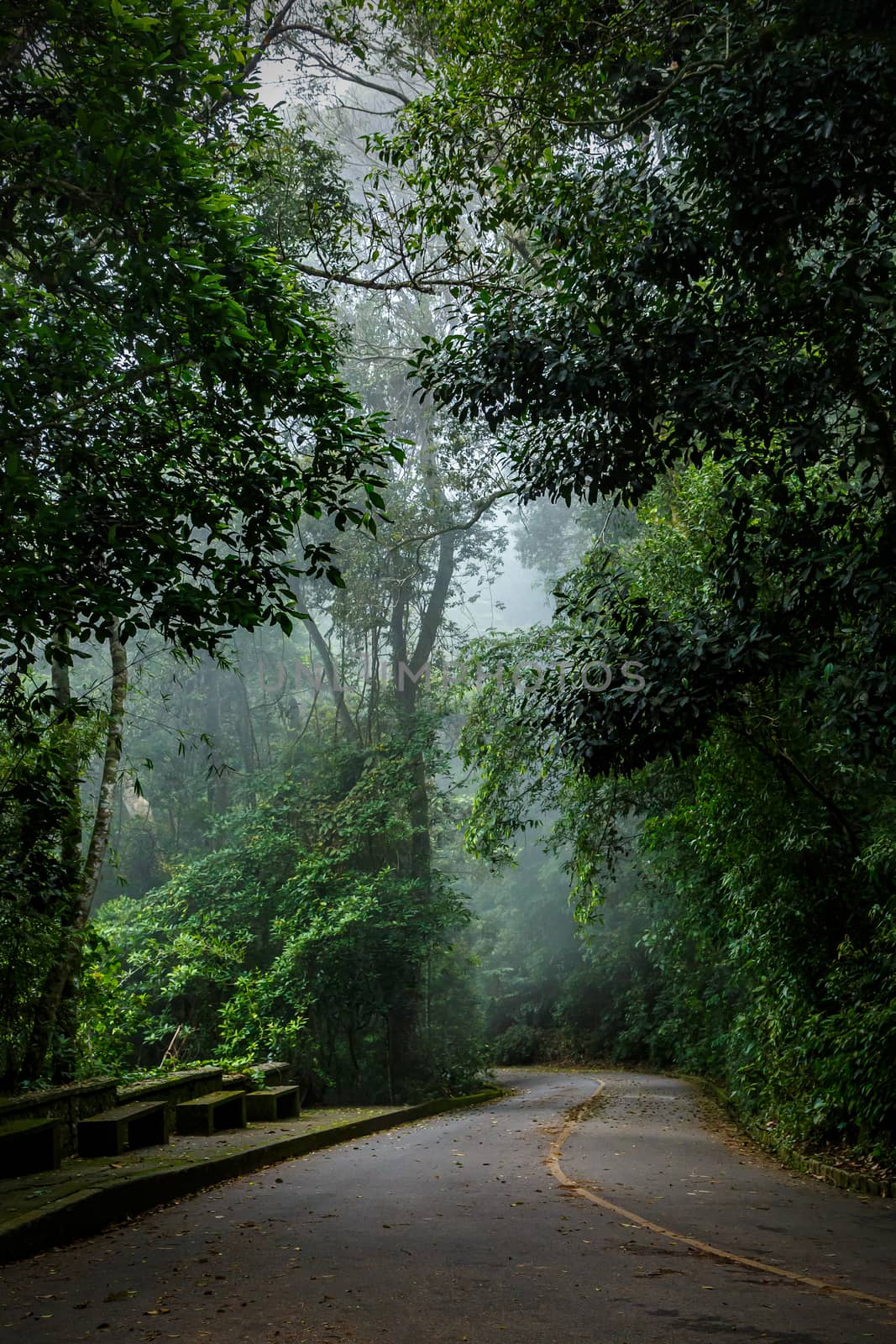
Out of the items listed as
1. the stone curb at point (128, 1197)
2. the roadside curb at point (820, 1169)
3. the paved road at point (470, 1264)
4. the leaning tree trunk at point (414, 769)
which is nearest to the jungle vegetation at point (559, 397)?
the roadside curb at point (820, 1169)

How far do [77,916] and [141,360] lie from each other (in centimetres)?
621

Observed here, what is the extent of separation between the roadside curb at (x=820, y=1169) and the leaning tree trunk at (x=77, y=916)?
7458 millimetres

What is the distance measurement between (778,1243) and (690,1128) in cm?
969

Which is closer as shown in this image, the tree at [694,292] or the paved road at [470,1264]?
the paved road at [470,1264]

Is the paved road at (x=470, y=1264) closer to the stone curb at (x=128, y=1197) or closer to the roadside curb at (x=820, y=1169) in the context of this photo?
the stone curb at (x=128, y=1197)

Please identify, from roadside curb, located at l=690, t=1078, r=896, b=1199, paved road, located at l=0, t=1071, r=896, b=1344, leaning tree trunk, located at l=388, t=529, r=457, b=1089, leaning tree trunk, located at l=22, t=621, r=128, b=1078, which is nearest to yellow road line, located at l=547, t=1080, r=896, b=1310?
paved road, located at l=0, t=1071, r=896, b=1344

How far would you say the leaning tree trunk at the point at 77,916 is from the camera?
34.9 feet

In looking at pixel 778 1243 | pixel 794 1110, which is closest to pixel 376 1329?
pixel 778 1243

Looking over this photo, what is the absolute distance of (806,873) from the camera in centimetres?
1145

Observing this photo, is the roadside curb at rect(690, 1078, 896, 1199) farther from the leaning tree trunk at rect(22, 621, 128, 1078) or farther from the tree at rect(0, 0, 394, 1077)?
the leaning tree trunk at rect(22, 621, 128, 1078)

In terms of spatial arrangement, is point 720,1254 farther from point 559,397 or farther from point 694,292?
point 694,292

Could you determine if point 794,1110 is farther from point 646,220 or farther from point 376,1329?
point 646,220

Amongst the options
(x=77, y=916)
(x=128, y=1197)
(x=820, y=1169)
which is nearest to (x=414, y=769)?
(x=77, y=916)

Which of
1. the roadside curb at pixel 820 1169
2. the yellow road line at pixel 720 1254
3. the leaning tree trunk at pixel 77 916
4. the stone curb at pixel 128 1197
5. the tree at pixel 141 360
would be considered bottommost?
the roadside curb at pixel 820 1169
